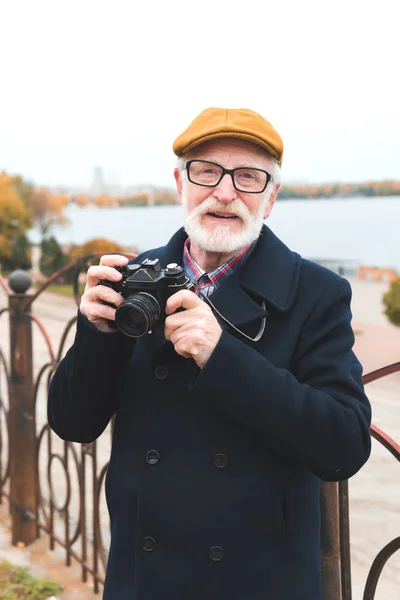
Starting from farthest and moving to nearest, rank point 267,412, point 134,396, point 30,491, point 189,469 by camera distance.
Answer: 1. point 30,491
2. point 134,396
3. point 189,469
4. point 267,412

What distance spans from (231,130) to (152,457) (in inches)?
30.2

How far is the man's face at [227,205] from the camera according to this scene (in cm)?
155

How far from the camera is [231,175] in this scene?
155cm

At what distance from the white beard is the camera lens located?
0.26 meters

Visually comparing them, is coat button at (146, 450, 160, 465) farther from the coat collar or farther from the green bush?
the green bush

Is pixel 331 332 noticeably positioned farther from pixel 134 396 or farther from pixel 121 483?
pixel 121 483

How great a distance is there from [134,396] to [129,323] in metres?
0.25

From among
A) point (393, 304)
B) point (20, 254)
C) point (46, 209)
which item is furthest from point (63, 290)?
point (46, 209)

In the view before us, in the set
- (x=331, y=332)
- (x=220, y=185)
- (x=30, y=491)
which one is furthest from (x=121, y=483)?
(x=30, y=491)

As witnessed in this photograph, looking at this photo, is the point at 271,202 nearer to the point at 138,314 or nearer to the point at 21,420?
the point at 138,314

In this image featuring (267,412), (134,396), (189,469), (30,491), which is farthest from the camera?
(30,491)

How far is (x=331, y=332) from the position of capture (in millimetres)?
1452

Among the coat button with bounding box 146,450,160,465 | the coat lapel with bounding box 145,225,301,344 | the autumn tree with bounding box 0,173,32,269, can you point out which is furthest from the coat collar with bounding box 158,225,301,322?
the autumn tree with bounding box 0,173,32,269

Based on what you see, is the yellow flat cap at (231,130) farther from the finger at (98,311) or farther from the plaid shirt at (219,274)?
the finger at (98,311)
